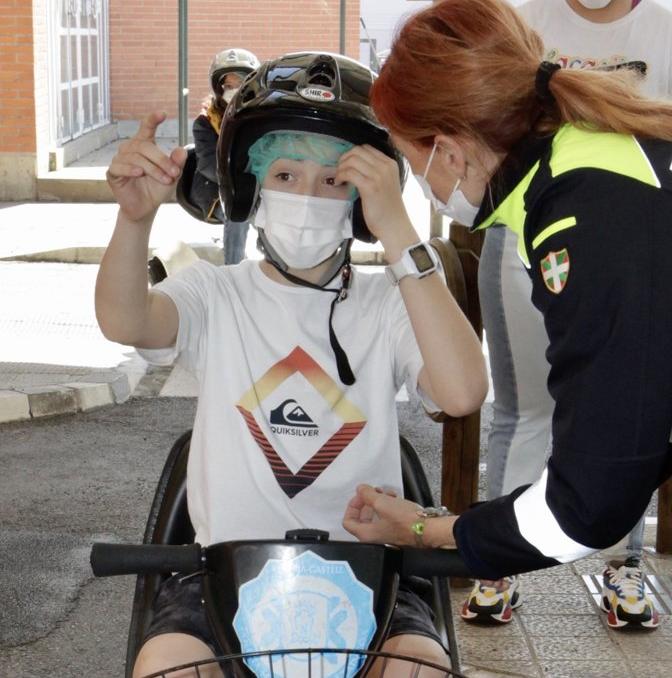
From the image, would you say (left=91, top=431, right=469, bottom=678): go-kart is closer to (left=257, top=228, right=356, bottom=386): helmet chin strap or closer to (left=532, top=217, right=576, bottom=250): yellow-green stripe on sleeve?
(left=532, top=217, right=576, bottom=250): yellow-green stripe on sleeve

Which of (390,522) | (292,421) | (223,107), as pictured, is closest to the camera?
(390,522)

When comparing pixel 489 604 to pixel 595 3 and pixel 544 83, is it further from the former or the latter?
pixel 544 83

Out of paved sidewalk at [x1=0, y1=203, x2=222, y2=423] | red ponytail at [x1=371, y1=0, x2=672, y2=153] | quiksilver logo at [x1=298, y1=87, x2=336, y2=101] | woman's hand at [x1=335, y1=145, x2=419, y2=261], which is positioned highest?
red ponytail at [x1=371, y1=0, x2=672, y2=153]

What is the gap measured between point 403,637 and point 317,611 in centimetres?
37

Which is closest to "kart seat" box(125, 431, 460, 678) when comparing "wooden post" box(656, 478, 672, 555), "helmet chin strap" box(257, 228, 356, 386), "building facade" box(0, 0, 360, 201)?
"helmet chin strap" box(257, 228, 356, 386)

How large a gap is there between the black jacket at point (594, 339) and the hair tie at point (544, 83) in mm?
57

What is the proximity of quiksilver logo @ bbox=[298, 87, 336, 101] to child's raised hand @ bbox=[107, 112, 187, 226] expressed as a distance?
311mm

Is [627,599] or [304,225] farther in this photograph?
[627,599]

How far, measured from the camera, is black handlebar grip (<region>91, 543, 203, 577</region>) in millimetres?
1924

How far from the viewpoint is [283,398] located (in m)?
2.60

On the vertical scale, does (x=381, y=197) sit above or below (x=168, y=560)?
above

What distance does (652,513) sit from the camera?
5070 millimetres

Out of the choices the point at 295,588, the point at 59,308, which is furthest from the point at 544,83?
the point at 59,308

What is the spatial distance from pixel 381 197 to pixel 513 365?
1315 mm
